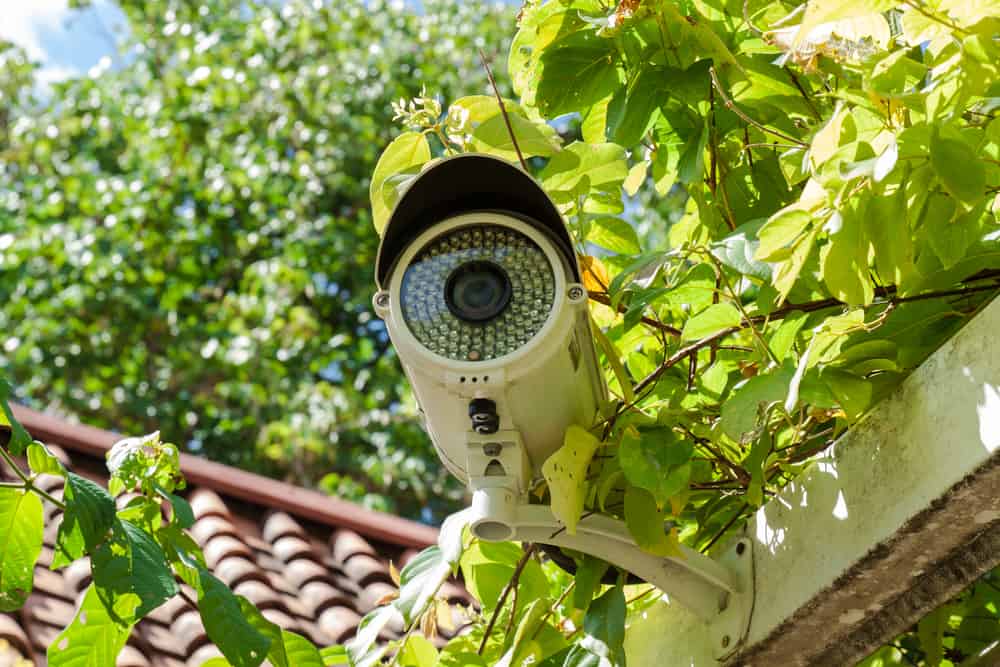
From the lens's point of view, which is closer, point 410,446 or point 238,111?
point 410,446

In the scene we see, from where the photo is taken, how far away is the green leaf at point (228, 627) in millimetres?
1586

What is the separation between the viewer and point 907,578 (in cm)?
141

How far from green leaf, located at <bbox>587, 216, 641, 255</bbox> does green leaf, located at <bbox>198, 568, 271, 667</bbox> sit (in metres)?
0.63

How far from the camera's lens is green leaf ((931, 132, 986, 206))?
1.21 m

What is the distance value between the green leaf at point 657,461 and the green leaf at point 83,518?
519mm

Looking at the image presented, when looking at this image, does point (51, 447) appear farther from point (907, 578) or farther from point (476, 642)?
point (907, 578)

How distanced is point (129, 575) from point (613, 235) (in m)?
0.73

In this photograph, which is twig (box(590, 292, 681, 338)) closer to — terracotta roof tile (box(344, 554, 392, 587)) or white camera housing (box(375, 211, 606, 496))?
white camera housing (box(375, 211, 606, 496))

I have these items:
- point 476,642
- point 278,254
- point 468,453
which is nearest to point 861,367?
point 468,453

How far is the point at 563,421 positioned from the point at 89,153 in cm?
1008

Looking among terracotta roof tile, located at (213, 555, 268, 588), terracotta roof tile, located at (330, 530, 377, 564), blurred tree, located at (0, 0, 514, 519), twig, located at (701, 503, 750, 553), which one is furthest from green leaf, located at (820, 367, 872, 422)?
blurred tree, located at (0, 0, 514, 519)

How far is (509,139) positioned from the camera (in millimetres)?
1671

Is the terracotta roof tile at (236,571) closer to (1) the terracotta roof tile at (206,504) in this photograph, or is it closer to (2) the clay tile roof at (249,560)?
(2) the clay tile roof at (249,560)

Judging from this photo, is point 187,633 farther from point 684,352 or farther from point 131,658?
point 684,352
